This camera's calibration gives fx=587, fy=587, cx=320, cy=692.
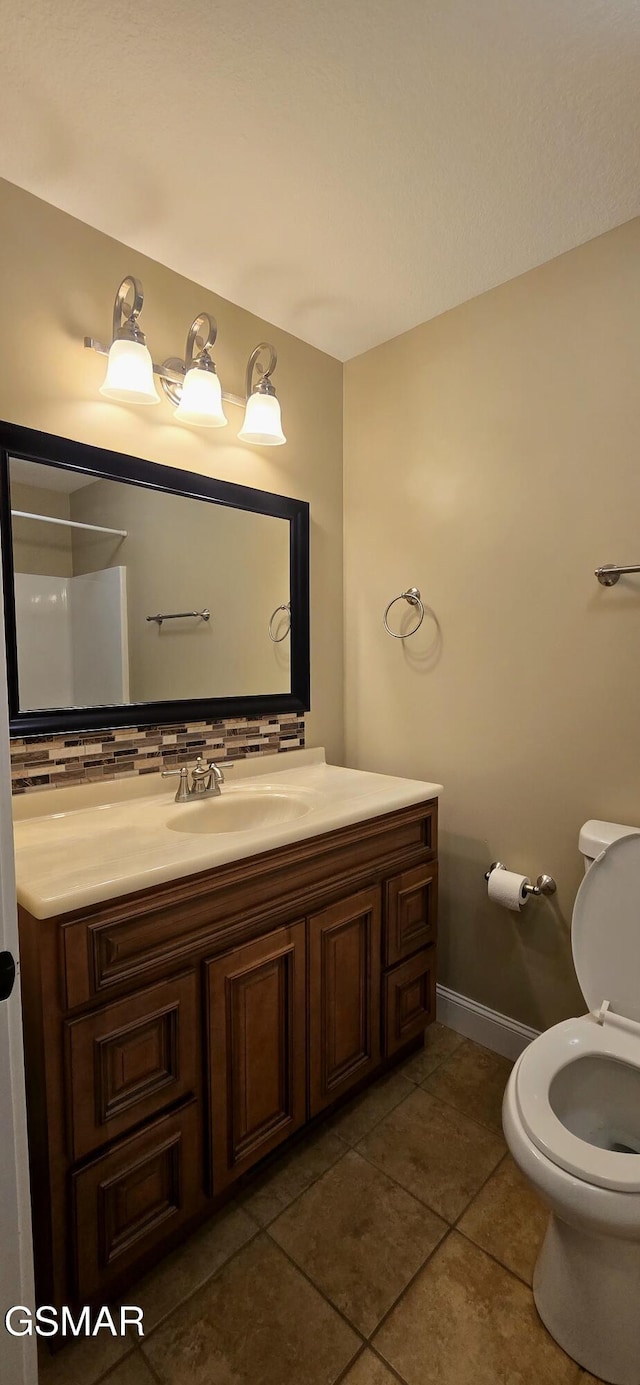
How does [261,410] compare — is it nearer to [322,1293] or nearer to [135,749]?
[135,749]

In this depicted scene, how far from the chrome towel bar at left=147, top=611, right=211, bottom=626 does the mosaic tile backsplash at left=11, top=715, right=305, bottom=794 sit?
30 centimetres

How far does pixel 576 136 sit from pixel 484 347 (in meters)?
0.54

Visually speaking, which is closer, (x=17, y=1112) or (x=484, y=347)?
(x=17, y=1112)

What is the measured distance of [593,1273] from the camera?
3.40ft

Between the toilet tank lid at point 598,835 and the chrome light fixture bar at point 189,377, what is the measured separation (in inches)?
55.6

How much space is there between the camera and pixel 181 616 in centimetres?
171

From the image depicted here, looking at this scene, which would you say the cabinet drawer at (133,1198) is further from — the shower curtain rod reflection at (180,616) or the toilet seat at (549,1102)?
the shower curtain rod reflection at (180,616)

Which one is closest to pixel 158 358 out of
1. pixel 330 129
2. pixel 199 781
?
pixel 330 129

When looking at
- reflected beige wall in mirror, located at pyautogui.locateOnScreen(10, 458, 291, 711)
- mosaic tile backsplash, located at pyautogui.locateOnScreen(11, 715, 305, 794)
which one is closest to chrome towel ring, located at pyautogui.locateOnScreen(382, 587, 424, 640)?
A: reflected beige wall in mirror, located at pyautogui.locateOnScreen(10, 458, 291, 711)

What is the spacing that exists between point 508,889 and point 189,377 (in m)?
1.66

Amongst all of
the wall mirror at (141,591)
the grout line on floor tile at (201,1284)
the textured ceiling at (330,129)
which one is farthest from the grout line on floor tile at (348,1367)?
the textured ceiling at (330,129)

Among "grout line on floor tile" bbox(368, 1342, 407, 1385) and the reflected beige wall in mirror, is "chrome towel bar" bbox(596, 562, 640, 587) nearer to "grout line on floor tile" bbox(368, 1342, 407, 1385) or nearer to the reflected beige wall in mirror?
the reflected beige wall in mirror

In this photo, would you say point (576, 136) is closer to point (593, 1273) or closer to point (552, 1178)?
point (552, 1178)

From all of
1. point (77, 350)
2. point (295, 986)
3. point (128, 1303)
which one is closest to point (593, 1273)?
point (295, 986)
